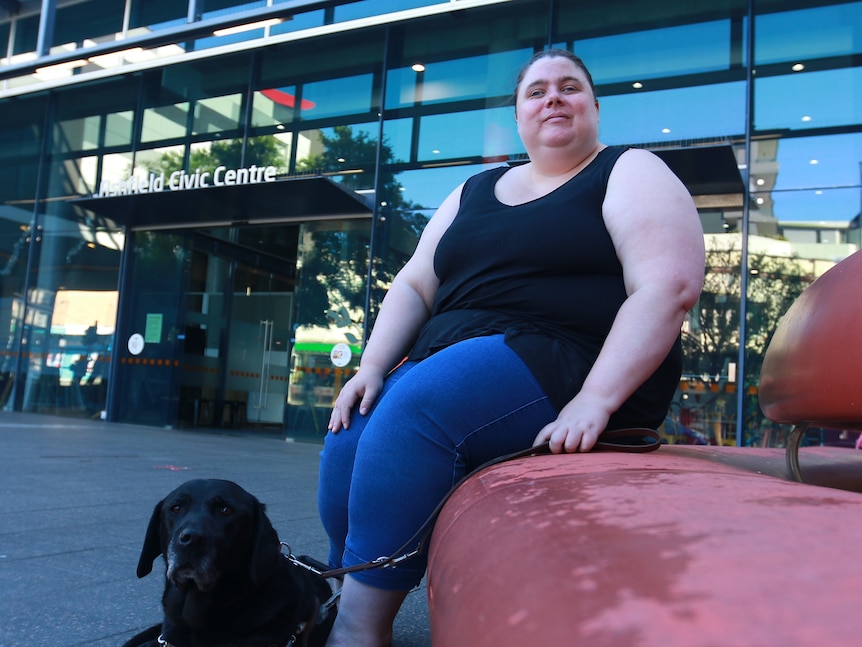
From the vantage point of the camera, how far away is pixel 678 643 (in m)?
0.43

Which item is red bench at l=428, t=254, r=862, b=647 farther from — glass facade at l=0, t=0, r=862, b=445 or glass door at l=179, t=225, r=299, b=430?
glass door at l=179, t=225, r=299, b=430

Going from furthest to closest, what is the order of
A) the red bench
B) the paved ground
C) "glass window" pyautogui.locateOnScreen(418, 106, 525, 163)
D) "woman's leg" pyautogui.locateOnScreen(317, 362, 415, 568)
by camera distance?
1. "glass window" pyautogui.locateOnScreen(418, 106, 525, 163)
2. the paved ground
3. "woman's leg" pyautogui.locateOnScreen(317, 362, 415, 568)
4. the red bench

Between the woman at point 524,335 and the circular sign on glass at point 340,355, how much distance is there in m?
9.69

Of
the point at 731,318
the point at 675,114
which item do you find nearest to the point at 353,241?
the point at 675,114

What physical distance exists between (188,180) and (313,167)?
6.67 feet

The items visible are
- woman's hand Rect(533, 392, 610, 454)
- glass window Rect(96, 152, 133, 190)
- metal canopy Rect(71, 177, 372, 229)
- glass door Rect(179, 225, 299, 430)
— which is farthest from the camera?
glass door Rect(179, 225, 299, 430)

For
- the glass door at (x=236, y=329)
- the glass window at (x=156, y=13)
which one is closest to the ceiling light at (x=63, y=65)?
the glass window at (x=156, y=13)

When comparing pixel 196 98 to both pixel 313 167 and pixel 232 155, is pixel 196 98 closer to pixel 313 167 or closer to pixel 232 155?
pixel 232 155

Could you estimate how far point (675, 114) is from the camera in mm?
9758

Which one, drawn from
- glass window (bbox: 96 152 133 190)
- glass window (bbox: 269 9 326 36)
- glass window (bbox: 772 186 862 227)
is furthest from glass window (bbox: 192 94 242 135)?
glass window (bbox: 772 186 862 227)

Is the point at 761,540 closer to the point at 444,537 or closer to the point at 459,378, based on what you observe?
the point at 444,537

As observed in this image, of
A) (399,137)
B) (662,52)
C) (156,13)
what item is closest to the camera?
(662,52)

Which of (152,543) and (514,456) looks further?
(152,543)

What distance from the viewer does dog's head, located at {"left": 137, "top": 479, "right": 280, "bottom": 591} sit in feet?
6.06
